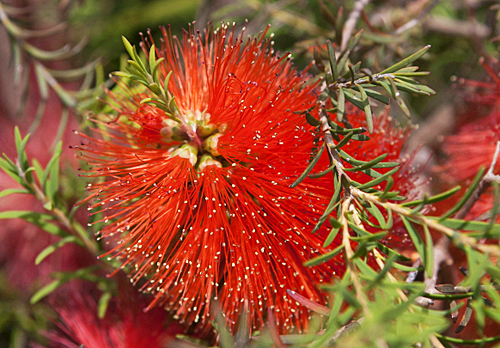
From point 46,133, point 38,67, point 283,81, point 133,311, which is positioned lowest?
point 133,311

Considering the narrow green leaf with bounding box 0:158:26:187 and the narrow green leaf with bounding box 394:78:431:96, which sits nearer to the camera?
the narrow green leaf with bounding box 394:78:431:96

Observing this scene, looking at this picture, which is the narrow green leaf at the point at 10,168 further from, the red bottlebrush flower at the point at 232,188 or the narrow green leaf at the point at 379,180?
the narrow green leaf at the point at 379,180

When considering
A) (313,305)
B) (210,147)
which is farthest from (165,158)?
(313,305)

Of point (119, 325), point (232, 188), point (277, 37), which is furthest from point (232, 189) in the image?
point (277, 37)

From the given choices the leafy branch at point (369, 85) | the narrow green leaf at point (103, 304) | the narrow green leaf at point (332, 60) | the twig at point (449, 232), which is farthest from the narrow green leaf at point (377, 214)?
the narrow green leaf at point (103, 304)

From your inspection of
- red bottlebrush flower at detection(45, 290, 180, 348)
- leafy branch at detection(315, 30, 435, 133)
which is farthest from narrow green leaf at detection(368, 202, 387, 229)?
red bottlebrush flower at detection(45, 290, 180, 348)

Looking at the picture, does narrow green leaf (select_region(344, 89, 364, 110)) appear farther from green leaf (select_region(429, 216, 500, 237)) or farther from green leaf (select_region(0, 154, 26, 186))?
green leaf (select_region(0, 154, 26, 186))

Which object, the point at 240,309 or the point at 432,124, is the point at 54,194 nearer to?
the point at 240,309

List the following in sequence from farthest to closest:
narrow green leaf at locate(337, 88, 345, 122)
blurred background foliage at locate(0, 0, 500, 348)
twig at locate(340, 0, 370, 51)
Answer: blurred background foliage at locate(0, 0, 500, 348) → twig at locate(340, 0, 370, 51) → narrow green leaf at locate(337, 88, 345, 122)

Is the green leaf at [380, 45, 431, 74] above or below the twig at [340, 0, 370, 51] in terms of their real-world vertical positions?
below
